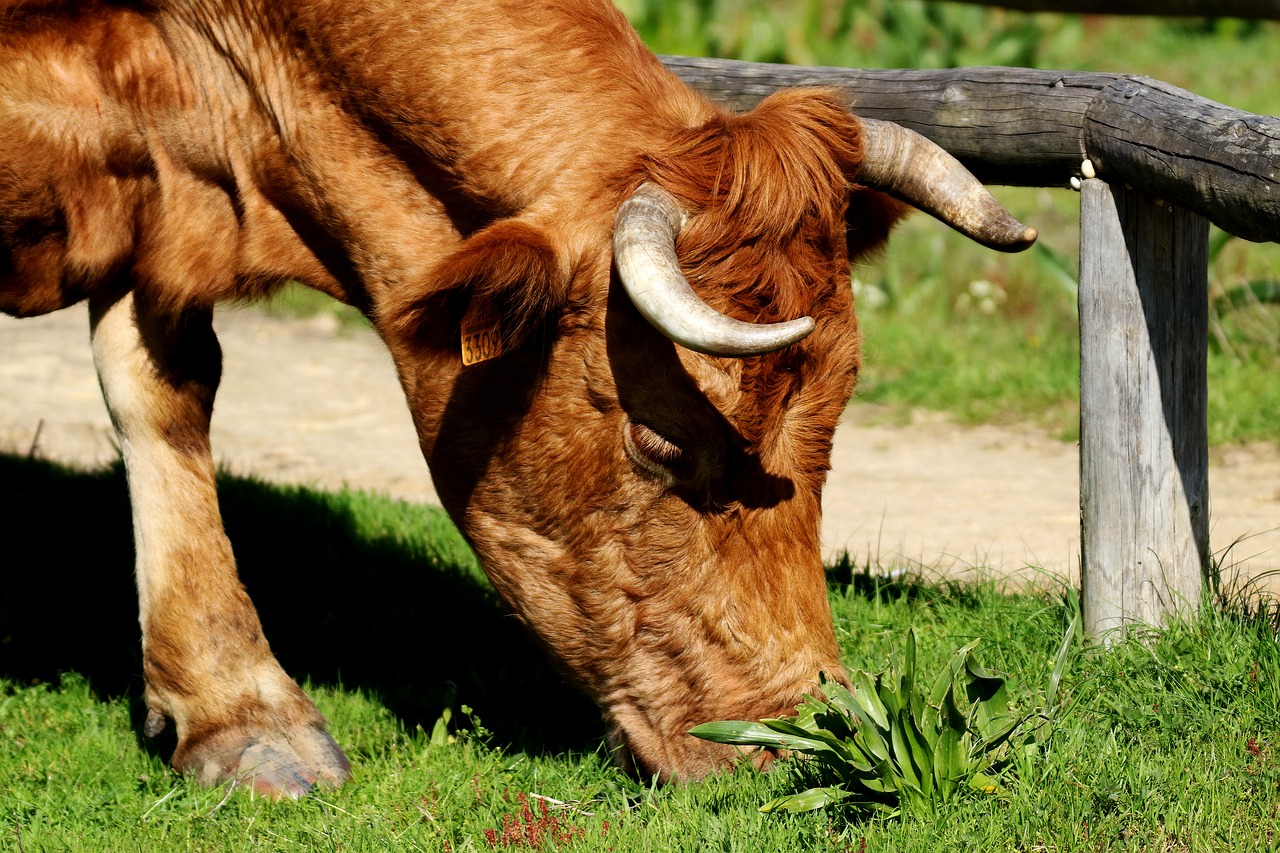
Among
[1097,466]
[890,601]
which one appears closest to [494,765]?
[890,601]

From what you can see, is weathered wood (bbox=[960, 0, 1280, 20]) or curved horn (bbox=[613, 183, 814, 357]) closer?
curved horn (bbox=[613, 183, 814, 357])

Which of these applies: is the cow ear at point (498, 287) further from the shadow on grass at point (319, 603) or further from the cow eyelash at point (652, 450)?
the shadow on grass at point (319, 603)

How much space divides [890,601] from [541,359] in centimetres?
171

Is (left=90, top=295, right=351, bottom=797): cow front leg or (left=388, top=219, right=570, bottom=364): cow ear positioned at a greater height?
(left=388, top=219, right=570, bottom=364): cow ear

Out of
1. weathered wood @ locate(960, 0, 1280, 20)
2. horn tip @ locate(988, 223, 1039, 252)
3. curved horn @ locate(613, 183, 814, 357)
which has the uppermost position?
weathered wood @ locate(960, 0, 1280, 20)

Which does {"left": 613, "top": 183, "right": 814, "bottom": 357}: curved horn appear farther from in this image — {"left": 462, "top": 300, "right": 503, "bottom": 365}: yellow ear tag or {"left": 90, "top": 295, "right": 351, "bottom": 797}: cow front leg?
{"left": 90, "top": 295, "right": 351, "bottom": 797}: cow front leg

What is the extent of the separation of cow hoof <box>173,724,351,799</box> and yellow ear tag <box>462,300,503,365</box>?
1340 mm

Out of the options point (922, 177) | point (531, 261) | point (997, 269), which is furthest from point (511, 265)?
point (997, 269)

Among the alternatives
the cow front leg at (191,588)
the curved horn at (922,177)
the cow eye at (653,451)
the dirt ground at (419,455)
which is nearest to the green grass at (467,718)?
the cow front leg at (191,588)

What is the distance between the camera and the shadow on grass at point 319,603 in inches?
172

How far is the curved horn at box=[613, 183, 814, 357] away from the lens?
273cm

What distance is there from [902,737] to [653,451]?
2.81 feet

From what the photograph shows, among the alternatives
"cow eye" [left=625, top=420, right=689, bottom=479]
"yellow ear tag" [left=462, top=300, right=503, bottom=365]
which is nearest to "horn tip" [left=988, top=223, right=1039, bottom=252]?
"cow eye" [left=625, top=420, right=689, bottom=479]

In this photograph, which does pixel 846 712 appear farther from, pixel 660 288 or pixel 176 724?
pixel 176 724
